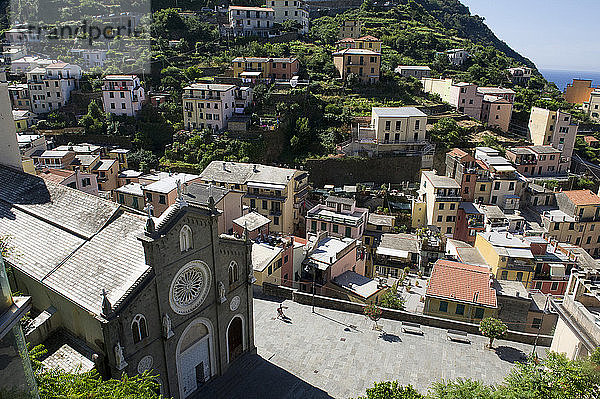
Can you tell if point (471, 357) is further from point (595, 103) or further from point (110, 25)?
point (110, 25)

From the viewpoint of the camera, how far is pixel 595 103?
8575 cm

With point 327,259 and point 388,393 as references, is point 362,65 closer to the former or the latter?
point 327,259

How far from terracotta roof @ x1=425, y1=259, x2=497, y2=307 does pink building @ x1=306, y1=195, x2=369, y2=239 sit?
12.3 m

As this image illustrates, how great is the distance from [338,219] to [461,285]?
15.9 meters

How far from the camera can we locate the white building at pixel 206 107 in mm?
62625

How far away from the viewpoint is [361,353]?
23.4 meters

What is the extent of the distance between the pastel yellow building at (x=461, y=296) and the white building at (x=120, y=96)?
189 ft

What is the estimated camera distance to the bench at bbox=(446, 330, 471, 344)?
25.0 meters

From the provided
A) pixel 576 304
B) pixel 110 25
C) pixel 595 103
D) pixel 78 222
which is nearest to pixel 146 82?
pixel 110 25

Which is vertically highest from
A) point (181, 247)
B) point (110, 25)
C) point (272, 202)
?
point (110, 25)

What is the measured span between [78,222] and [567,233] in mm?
52486

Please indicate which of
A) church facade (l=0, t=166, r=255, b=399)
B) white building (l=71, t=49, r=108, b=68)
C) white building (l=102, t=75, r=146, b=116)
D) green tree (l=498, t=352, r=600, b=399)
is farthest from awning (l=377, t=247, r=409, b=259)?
white building (l=71, t=49, r=108, b=68)

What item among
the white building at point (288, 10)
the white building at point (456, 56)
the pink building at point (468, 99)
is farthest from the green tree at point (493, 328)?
the white building at point (288, 10)

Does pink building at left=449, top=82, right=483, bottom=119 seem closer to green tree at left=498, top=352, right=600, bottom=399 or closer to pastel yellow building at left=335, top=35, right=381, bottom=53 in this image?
pastel yellow building at left=335, top=35, right=381, bottom=53
